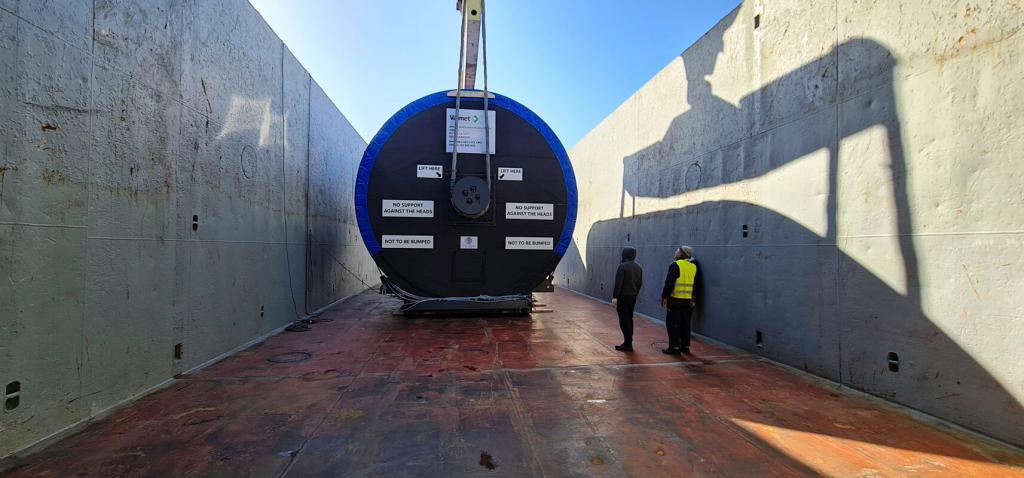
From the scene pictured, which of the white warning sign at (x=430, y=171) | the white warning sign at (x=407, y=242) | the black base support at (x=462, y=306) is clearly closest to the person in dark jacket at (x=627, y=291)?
the black base support at (x=462, y=306)

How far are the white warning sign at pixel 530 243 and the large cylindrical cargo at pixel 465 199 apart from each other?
2 cm

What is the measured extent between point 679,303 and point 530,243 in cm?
256

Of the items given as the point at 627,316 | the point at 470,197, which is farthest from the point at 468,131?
the point at 627,316

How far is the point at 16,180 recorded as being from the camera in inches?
104

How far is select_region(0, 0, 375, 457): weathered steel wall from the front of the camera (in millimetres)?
2721

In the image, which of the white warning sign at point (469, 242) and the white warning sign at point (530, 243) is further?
the white warning sign at point (530, 243)

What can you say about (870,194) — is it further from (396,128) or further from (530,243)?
(396,128)

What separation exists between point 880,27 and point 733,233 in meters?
2.58

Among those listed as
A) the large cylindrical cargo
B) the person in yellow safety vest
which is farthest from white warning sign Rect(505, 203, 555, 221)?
the person in yellow safety vest

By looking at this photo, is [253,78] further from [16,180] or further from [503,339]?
[503,339]

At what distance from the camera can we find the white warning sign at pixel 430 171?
268 inches

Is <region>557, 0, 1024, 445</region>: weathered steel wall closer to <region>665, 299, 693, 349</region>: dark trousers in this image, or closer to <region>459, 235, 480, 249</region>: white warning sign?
<region>665, 299, 693, 349</region>: dark trousers

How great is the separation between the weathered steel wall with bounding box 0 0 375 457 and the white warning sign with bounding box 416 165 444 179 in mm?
2025

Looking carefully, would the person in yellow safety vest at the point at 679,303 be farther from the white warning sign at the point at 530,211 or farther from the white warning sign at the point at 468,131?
the white warning sign at the point at 468,131
